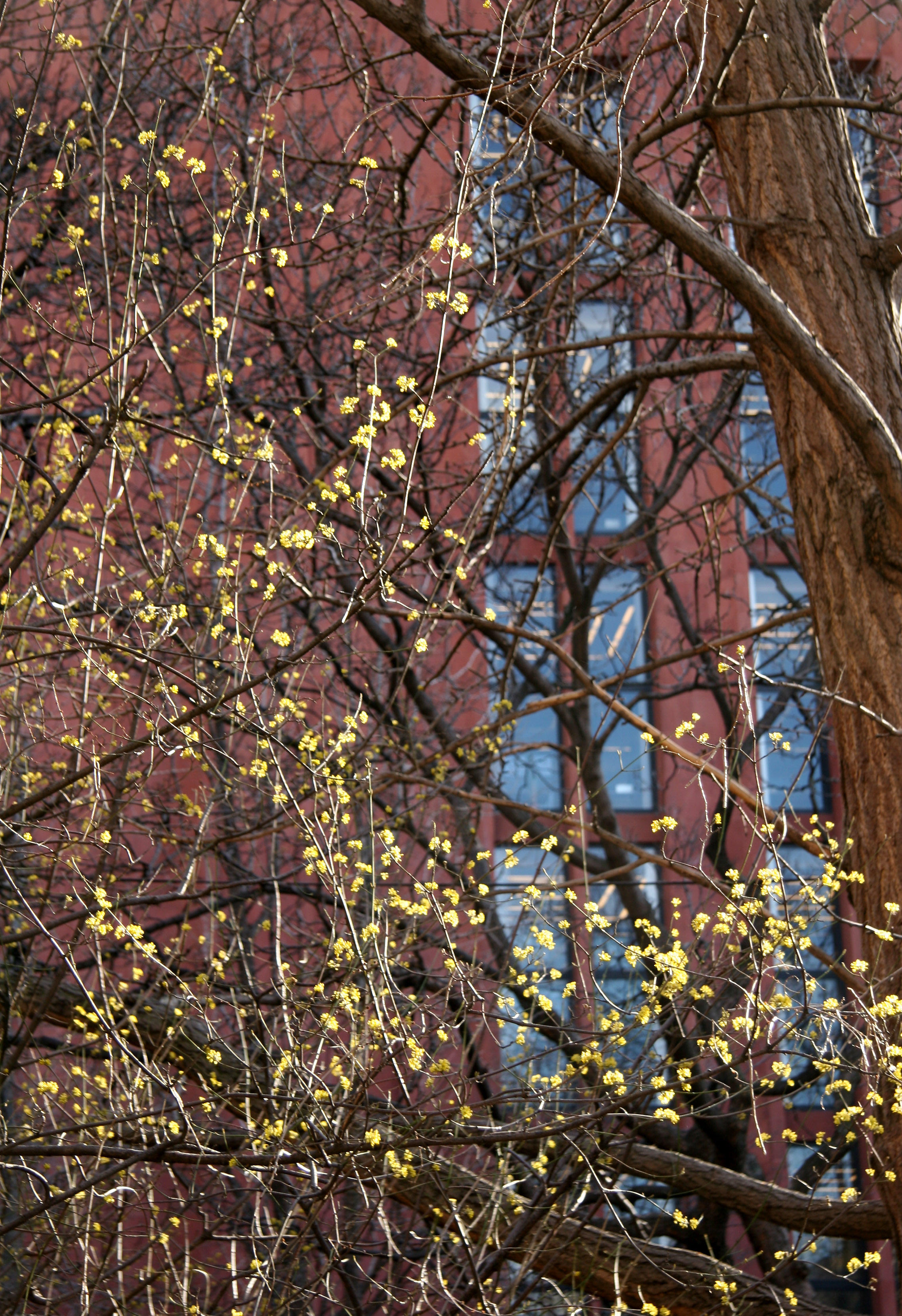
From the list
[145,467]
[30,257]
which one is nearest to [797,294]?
[145,467]

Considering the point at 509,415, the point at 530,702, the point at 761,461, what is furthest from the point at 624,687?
the point at 509,415

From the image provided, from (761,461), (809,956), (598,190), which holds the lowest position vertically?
(809,956)

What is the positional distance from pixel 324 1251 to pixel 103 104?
7614mm

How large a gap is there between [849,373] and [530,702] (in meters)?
6.09

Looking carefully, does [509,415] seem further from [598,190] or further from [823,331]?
[598,190]

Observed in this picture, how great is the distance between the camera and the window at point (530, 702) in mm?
10391

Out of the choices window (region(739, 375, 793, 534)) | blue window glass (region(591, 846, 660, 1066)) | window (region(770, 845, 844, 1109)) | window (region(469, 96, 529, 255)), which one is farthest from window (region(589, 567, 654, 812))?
window (region(469, 96, 529, 255))

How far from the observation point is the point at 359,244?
5934 millimetres

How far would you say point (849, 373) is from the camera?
4703 millimetres

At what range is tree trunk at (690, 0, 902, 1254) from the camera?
14.5 ft

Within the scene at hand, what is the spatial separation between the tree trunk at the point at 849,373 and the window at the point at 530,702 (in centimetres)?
498

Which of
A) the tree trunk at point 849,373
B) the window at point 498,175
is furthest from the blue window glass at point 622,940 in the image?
the tree trunk at point 849,373

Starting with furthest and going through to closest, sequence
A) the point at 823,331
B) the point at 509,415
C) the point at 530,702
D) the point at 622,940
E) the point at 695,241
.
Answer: the point at 530,702 → the point at 622,940 → the point at 823,331 → the point at 695,241 → the point at 509,415

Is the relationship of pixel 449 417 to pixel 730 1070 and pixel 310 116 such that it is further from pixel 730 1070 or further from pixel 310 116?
pixel 730 1070
